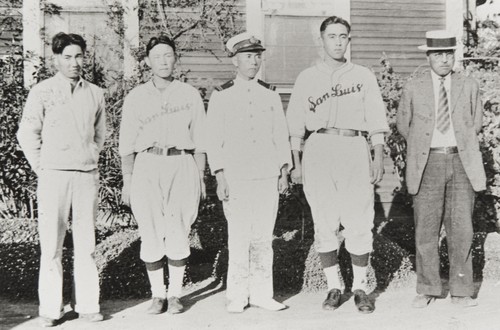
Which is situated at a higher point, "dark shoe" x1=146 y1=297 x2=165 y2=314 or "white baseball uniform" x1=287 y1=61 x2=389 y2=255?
"white baseball uniform" x1=287 y1=61 x2=389 y2=255

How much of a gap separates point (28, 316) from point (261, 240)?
1971mm

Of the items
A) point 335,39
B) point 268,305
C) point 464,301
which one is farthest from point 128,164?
point 464,301

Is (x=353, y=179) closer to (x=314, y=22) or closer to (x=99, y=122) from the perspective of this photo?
(x=99, y=122)

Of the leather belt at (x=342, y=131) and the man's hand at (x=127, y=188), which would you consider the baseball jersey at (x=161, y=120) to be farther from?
the leather belt at (x=342, y=131)

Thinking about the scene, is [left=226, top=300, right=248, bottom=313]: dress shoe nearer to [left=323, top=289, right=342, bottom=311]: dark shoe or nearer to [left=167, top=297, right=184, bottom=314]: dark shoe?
[left=167, top=297, right=184, bottom=314]: dark shoe

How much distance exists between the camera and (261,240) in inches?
213

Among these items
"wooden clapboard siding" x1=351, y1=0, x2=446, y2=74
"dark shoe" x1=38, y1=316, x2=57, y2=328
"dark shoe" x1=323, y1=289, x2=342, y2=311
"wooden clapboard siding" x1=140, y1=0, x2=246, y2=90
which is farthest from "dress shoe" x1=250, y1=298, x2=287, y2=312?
"wooden clapboard siding" x1=351, y1=0, x2=446, y2=74

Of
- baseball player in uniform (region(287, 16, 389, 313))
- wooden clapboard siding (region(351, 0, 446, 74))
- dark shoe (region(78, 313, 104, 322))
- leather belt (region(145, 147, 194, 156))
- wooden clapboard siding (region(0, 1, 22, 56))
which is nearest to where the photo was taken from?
dark shoe (region(78, 313, 104, 322))

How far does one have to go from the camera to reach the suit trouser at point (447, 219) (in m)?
5.55

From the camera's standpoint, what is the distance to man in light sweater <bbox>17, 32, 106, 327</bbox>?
5.01 m

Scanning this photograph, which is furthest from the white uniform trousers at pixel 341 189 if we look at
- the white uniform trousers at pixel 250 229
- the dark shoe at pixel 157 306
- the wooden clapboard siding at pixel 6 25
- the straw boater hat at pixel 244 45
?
the wooden clapboard siding at pixel 6 25

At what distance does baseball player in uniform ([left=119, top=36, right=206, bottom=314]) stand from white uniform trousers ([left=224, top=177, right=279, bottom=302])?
324 millimetres

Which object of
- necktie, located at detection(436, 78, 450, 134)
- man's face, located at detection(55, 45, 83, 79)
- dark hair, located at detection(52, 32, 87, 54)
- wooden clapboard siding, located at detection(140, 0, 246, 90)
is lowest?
necktie, located at detection(436, 78, 450, 134)

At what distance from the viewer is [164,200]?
5316mm
